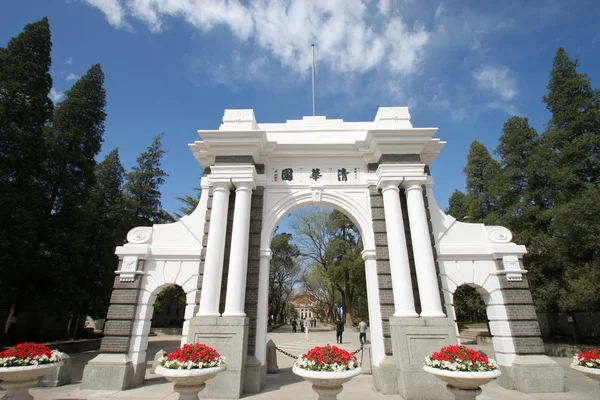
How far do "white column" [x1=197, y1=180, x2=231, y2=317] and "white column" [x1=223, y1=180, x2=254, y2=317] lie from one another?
0.76ft

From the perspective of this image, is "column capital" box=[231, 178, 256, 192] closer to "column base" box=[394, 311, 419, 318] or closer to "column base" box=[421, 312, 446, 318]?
"column base" box=[394, 311, 419, 318]

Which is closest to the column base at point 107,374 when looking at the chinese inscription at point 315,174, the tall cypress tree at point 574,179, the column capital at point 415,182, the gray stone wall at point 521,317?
the chinese inscription at point 315,174

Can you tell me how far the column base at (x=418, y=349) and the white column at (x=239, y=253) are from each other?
11.1ft

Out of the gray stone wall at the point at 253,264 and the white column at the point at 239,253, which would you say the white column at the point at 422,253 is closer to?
the gray stone wall at the point at 253,264

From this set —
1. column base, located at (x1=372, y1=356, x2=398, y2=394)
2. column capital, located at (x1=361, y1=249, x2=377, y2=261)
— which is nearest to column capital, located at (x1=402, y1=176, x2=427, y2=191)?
column capital, located at (x1=361, y1=249, x2=377, y2=261)

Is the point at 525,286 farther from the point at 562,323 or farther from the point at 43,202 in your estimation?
the point at 43,202

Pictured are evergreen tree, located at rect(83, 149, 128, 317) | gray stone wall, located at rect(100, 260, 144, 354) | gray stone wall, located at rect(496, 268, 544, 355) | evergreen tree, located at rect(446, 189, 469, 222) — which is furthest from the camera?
evergreen tree, located at rect(446, 189, 469, 222)

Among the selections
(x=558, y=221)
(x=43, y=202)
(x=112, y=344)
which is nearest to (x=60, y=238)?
(x=43, y=202)

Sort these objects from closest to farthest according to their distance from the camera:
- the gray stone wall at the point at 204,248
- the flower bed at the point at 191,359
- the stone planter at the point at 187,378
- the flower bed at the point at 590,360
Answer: the stone planter at the point at 187,378 < the flower bed at the point at 191,359 < the flower bed at the point at 590,360 < the gray stone wall at the point at 204,248

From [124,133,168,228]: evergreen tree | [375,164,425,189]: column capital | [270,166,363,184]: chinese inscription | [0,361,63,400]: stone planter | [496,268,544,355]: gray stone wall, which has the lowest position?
[0,361,63,400]: stone planter

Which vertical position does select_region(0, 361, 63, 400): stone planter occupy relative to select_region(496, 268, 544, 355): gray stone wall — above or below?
below

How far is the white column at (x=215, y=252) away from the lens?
22.6ft

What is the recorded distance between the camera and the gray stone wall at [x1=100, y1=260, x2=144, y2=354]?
7.01 meters

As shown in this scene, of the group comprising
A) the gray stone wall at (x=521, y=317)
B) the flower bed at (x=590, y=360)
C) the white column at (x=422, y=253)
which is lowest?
the flower bed at (x=590, y=360)
